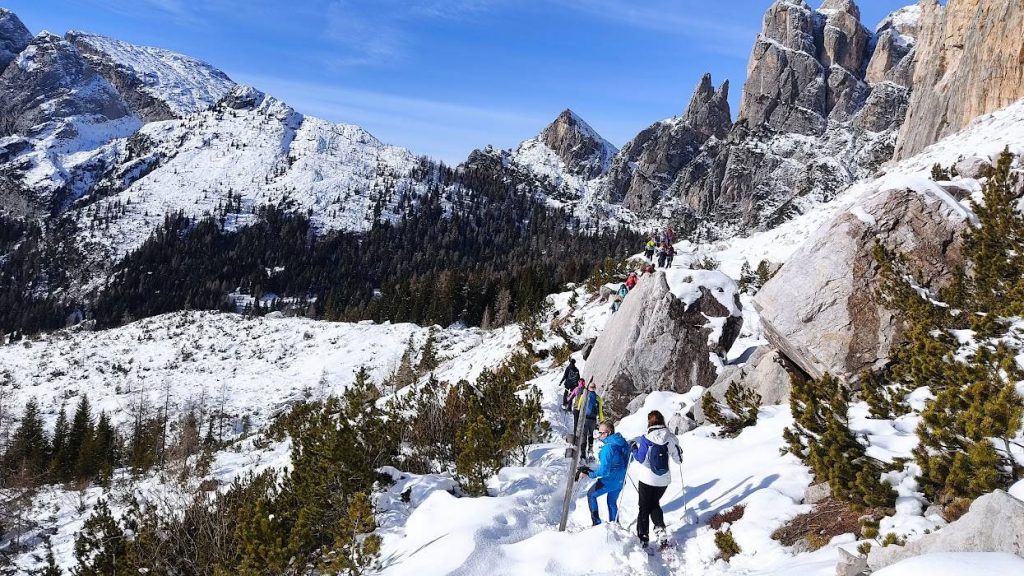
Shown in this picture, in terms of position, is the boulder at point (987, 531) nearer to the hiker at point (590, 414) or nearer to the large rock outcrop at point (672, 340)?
the hiker at point (590, 414)

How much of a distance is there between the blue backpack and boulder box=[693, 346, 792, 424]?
15.1 feet

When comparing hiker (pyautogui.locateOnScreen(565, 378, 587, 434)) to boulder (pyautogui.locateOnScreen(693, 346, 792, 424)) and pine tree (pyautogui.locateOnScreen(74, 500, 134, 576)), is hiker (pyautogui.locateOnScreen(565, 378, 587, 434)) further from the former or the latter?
pine tree (pyautogui.locateOnScreen(74, 500, 134, 576))

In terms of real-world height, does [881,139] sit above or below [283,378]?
above

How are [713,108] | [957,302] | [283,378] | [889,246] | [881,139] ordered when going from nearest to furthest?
[957,302]
[889,246]
[283,378]
[881,139]
[713,108]

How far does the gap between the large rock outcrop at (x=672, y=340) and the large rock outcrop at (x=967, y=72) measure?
44534 millimetres

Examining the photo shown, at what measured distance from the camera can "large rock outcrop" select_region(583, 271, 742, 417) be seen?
14.3 m

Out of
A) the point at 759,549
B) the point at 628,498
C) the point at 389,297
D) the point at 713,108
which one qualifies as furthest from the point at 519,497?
the point at 713,108

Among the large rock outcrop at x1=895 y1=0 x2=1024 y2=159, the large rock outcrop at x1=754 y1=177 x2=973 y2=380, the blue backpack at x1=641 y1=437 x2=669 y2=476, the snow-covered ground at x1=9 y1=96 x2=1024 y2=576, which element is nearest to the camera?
the snow-covered ground at x1=9 y1=96 x2=1024 y2=576

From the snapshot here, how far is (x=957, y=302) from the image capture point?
7703 millimetres

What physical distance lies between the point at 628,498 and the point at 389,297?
70340 mm

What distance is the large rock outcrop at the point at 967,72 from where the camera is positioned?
41.7 metres

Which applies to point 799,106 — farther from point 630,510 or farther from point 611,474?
point 611,474

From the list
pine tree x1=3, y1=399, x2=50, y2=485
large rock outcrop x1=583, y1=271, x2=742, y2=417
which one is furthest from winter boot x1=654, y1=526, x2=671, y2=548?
pine tree x1=3, y1=399, x2=50, y2=485

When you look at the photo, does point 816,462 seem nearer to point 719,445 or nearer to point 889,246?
point 719,445
